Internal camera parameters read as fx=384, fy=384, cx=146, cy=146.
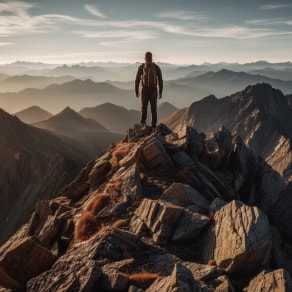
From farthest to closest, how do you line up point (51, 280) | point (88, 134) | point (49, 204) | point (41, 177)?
point (88, 134) → point (41, 177) → point (49, 204) → point (51, 280)

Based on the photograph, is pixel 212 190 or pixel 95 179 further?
pixel 95 179

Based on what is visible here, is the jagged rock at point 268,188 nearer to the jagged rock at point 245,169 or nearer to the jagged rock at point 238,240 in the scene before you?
the jagged rock at point 245,169

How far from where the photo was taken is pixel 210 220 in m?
14.0

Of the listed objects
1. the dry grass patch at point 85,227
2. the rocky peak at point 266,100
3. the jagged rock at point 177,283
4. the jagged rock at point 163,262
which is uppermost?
the jagged rock at point 177,283

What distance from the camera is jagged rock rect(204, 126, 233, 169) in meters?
21.7

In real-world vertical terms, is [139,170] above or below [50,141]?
above

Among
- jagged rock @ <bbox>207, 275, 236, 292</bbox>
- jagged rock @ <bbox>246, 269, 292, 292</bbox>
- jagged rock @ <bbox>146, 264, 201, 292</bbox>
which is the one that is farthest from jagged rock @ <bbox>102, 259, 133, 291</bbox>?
jagged rock @ <bbox>246, 269, 292, 292</bbox>

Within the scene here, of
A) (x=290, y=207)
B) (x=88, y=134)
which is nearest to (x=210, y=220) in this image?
(x=290, y=207)

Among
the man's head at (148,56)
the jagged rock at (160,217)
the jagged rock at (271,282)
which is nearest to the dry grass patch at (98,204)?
the jagged rock at (160,217)

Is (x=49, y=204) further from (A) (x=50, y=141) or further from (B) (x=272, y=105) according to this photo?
(B) (x=272, y=105)

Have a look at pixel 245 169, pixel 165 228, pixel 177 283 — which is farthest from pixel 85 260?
pixel 245 169

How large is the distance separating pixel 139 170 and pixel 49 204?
215 inches

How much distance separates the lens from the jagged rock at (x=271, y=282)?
9.93 metres

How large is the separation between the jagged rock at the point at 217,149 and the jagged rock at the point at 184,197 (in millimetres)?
5489
